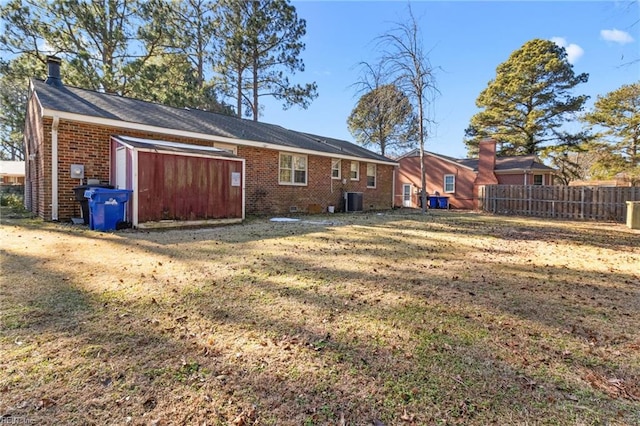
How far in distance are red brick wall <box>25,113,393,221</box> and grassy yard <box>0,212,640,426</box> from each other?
4161 mm

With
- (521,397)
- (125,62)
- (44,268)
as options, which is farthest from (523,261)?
(125,62)

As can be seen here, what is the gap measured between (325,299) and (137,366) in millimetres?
1824

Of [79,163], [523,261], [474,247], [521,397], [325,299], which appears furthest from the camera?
[79,163]

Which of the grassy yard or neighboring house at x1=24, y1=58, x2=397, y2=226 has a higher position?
neighboring house at x1=24, y1=58, x2=397, y2=226

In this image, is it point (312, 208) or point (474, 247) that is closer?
point (474, 247)

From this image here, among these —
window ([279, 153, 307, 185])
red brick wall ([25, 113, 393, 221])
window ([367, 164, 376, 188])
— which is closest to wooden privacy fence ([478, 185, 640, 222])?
red brick wall ([25, 113, 393, 221])

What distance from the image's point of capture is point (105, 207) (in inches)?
297

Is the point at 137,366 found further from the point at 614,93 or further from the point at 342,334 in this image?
the point at 614,93

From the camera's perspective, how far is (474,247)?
678cm

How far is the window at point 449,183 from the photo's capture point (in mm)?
24331

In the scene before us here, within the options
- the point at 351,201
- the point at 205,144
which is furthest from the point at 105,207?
the point at 351,201

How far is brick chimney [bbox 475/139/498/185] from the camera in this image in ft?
74.1

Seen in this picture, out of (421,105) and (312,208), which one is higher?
(421,105)

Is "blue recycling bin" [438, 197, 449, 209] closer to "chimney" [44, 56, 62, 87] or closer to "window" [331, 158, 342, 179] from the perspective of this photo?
"window" [331, 158, 342, 179]
